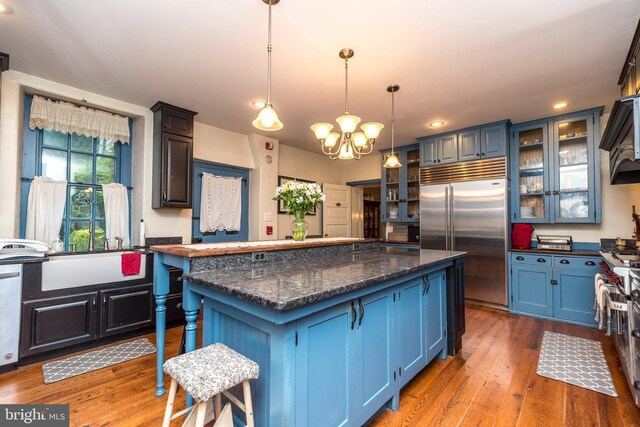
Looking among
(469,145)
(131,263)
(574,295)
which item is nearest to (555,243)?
(574,295)

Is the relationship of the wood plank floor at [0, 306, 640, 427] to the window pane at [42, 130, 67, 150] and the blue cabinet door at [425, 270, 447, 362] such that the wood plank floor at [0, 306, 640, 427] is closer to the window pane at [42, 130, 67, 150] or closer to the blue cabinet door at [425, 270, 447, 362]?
the blue cabinet door at [425, 270, 447, 362]

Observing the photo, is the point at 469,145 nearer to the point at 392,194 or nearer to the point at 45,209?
the point at 392,194

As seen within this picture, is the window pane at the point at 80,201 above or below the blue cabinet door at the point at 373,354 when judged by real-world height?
above

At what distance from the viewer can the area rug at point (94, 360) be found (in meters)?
2.39

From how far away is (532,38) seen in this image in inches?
88.4

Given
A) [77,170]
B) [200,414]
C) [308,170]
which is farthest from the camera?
[308,170]

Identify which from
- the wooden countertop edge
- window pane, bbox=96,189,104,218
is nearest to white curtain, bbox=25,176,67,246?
window pane, bbox=96,189,104,218

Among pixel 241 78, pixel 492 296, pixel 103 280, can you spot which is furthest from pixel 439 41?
pixel 103 280

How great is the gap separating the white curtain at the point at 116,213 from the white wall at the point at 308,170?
7.39 feet

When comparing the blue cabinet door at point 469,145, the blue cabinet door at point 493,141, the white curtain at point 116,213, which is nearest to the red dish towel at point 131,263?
the white curtain at point 116,213

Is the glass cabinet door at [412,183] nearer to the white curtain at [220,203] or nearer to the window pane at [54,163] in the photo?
the white curtain at [220,203]

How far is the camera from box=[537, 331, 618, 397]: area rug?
2.27 meters

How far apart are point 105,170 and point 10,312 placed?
172 cm

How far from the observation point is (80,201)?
10.8ft
